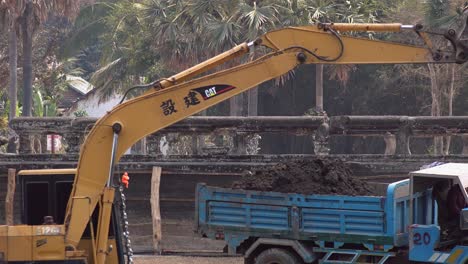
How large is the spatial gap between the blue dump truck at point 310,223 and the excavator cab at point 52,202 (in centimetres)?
209

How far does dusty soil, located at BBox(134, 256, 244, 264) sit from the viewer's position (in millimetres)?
17778

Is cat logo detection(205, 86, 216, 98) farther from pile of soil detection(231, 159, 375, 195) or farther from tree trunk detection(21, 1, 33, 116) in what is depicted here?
tree trunk detection(21, 1, 33, 116)

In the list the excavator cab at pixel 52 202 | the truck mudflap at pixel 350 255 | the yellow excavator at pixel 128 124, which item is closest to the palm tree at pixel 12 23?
the excavator cab at pixel 52 202

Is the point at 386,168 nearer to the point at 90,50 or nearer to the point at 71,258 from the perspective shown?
the point at 71,258

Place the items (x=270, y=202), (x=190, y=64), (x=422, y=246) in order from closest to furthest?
(x=422, y=246)
(x=270, y=202)
(x=190, y=64)

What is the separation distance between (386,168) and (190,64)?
63.3 feet

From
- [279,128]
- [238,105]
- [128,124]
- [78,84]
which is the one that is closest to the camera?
[128,124]

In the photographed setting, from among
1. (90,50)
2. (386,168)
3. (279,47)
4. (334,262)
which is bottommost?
(334,262)

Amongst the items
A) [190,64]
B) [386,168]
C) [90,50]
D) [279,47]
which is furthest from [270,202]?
[90,50]

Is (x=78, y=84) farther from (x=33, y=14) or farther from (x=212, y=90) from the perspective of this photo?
(x=212, y=90)

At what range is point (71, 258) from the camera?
12555 mm

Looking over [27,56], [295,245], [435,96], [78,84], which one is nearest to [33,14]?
[27,56]

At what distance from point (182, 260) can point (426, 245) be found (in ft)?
19.3

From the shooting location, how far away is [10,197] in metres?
19.3
